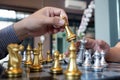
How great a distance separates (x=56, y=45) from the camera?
4875mm

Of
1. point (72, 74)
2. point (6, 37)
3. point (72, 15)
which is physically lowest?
point (72, 74)

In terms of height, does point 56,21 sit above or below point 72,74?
above

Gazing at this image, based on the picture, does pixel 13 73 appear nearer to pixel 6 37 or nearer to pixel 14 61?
pixel 14 61

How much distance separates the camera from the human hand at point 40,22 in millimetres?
774

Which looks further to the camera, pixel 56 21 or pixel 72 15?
pixel 72 15

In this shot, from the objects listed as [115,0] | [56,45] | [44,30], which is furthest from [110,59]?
[56,45]

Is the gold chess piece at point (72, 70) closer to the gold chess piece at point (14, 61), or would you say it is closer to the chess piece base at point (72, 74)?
the chess piece base at point (72, 74)

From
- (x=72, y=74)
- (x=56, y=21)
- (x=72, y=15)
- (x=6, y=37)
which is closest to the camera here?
(x=72, y=74)

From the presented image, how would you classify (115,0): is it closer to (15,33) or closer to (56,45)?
(15,33)

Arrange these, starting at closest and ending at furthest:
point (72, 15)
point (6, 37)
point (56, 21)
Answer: point (56, 21)
point (6, 37)
point (72, 15)

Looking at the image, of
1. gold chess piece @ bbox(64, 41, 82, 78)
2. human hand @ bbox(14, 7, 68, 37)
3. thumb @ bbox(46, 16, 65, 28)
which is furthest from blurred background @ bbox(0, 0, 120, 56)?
gold chess piece @ bbox(64, 41, 82, 78)

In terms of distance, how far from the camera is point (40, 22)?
32.7 inches

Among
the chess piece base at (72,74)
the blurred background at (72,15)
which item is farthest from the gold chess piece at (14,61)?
the blurred background at (72,15)

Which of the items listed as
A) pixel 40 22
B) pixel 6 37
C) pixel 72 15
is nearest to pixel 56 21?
pixel 40 22
